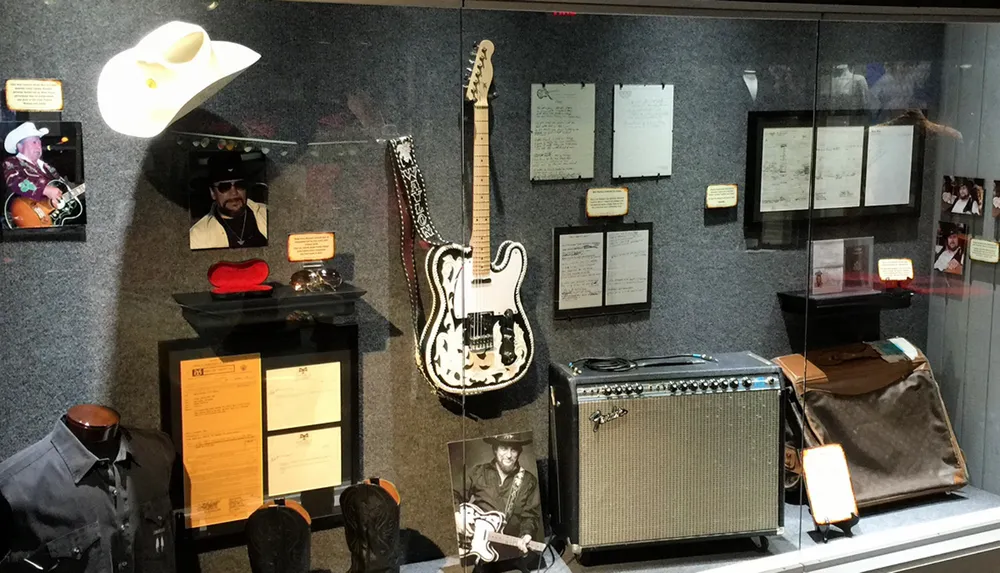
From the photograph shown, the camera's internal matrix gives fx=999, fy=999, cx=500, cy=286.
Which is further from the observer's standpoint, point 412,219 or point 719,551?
point 719,551

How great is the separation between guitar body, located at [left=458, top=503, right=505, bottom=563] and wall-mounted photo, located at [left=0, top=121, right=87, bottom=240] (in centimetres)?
110

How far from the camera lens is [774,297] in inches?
106

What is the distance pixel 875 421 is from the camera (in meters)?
2.79

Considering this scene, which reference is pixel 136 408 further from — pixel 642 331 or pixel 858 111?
pixel 858 111

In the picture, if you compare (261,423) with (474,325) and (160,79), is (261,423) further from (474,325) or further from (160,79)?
(160,79)

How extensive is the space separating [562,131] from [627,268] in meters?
0.39

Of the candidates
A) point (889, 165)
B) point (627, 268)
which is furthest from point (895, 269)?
point (627, 268)

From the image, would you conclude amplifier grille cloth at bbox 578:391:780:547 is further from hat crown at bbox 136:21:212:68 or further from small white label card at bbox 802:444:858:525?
hat crown at bbox 136:21:212:68

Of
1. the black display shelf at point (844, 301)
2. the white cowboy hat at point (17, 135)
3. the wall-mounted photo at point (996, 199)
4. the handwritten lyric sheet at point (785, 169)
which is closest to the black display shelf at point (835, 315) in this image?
the black display shelf at point (844, 301)

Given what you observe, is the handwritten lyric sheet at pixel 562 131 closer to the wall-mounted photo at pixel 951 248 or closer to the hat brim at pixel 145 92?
the hat brim at pixel 145 92

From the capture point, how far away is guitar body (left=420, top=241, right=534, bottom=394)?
232 centimetres

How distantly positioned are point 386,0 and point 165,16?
47 cm

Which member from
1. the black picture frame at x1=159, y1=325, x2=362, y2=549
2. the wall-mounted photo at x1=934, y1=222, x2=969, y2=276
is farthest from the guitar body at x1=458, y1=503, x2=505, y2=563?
the wall-mounted photo at x1=934, y1=222, x2=969, y2=276

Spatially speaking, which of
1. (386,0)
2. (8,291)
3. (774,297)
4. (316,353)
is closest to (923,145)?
(774,297)
